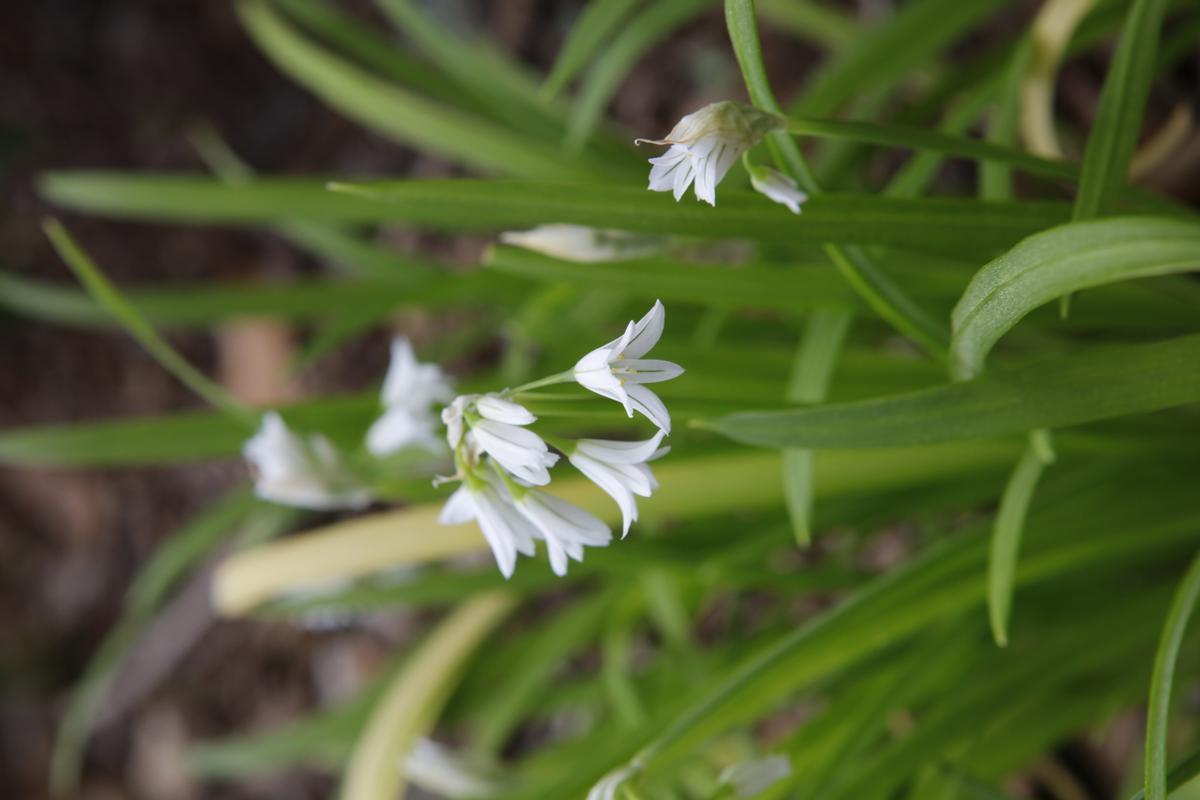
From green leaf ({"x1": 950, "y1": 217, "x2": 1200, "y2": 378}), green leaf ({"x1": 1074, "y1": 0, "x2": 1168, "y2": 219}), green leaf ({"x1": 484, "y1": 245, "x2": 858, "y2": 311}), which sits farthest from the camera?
green leaf ({"x1": 484, "y1": 245, "x2": 858, "y2": 311})

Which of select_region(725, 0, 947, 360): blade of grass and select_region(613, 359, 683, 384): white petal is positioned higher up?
select_region(725, 0, 947, 360): blade of grass

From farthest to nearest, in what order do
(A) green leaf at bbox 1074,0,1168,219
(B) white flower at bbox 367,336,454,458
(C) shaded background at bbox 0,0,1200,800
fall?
(C) shaded background at bbox 0,0,1200,800 → (B) white flower at bbox 367,336,454,458 → (A) green leaf at bbox 1074,0,1168,219

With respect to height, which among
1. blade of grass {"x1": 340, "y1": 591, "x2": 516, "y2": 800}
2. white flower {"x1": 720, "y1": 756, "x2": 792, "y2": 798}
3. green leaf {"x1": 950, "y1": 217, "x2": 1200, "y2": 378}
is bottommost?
white flower {"x1": 720, "y1": 756, "x2": 792, "y2": 798}

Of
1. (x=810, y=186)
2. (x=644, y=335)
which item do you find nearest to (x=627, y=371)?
(x=644, y=335)

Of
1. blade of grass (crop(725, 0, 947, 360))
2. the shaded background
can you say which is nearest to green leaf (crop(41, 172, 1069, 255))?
blade of grass (crop(725, 0, 947, 360))

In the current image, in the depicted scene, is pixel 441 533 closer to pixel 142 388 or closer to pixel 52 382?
pixel 142 388

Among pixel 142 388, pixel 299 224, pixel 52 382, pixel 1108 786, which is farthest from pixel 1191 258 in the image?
pixel 52 382

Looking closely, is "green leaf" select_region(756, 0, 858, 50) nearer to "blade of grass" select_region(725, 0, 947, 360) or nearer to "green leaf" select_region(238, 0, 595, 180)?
"green leaf" select_region(238, 0, 595, 180)
